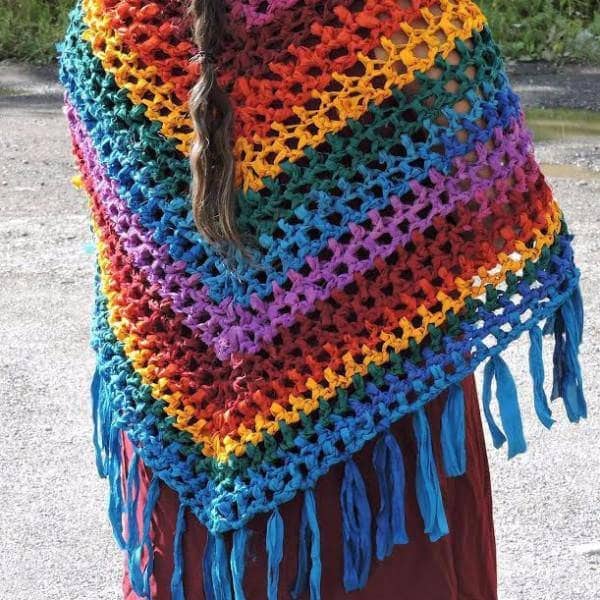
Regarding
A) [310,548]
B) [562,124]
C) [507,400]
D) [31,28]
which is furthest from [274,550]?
[31,28]

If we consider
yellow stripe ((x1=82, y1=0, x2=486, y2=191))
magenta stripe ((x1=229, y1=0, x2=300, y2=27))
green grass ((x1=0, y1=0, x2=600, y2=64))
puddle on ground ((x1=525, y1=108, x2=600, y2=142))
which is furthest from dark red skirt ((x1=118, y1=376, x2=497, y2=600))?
green grass ((x1=0, y1=0, x2=600, y2=64))

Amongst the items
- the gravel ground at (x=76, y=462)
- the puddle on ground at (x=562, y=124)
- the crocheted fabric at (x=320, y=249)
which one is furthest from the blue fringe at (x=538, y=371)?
the puddle on ground at (x=562, y=124)

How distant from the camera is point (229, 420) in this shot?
186cm

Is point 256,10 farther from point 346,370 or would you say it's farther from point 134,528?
point 134,528

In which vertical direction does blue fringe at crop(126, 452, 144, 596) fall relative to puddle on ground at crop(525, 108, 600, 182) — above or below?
above

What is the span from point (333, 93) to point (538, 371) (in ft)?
1.80

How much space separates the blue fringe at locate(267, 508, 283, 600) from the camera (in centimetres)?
180

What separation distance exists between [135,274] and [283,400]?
12.9 inches

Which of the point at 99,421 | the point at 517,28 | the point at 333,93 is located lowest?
the point at 517,28

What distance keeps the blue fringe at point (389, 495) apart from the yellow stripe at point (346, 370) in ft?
0.38

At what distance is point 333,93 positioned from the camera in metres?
1.68

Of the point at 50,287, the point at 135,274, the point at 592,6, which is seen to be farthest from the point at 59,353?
the point at 592,6

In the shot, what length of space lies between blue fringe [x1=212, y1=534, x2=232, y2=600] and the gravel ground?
1650 mm

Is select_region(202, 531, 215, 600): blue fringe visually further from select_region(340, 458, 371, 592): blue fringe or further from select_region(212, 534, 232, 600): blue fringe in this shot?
select_region(340, 458, 371, 592): blue fringe
